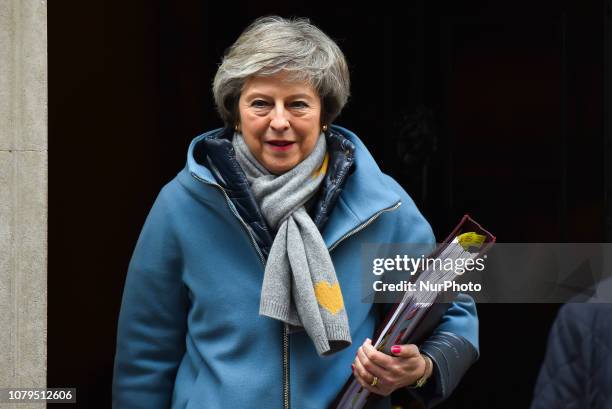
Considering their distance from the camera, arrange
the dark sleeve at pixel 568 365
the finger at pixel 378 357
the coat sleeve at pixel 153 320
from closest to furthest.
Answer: the dark sleeve at pixel 568 365, the finger at pixel 378 357, the coat sleeve at pixel 153 320

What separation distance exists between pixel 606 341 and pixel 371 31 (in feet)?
10.2

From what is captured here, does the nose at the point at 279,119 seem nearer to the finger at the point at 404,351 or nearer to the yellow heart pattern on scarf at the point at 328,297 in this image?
the yellow heart pattern on scarf at the point at 328,297

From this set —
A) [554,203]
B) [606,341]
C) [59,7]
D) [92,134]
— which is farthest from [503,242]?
[606,341]

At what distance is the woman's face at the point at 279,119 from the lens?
9.89 ft

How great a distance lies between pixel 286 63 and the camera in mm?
3012

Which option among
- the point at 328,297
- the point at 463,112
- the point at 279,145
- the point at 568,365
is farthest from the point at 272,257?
the point at 463,112

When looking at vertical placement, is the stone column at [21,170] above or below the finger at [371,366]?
above

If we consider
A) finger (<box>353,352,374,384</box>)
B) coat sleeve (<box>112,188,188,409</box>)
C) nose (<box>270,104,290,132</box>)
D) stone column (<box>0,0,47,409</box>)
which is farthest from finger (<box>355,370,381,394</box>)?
stone column (<box>0,0,47,409</box>)

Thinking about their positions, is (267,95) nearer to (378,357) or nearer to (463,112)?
(378,357)

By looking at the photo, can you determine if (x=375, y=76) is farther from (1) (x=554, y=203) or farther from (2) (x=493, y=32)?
(1) (x=554, y=203)

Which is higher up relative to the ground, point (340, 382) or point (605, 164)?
point (605, 164)

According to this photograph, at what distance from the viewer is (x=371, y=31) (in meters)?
5.25

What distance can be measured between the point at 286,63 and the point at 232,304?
619mm

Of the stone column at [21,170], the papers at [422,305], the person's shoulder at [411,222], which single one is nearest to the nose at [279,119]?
the person's shoulder at [411,222]
